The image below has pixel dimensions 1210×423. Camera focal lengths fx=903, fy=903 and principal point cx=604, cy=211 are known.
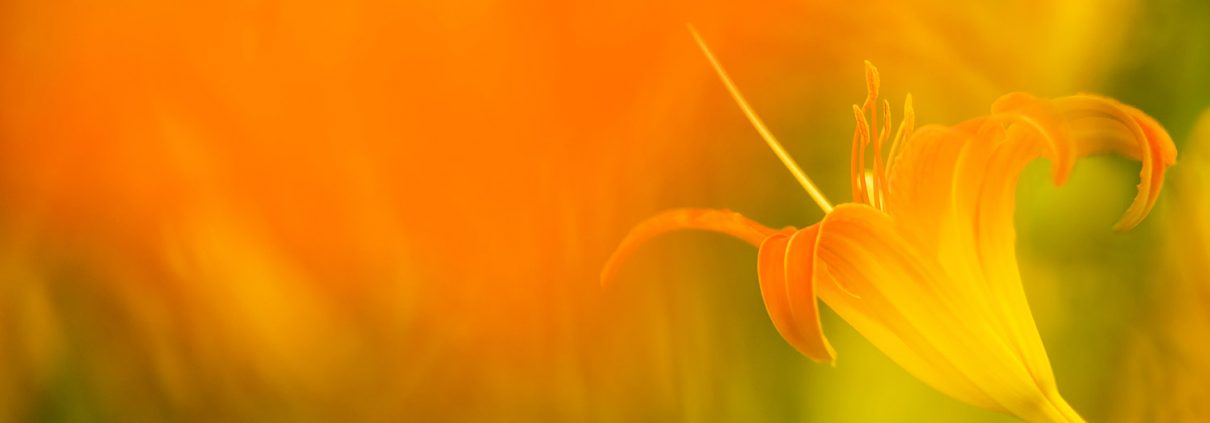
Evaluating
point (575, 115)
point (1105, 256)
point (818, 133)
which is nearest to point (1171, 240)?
point (1105, 256)

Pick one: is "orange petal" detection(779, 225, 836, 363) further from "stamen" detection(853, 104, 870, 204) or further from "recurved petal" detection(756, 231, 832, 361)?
"stamen" detection(853, 104, 870, 204)

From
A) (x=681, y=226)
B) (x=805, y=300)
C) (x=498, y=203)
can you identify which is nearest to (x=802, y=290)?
(x=805, y=300)

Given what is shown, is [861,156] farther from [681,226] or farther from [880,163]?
[681,226]

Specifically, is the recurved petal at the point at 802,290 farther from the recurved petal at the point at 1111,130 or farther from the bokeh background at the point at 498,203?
the recurved petal at the point at 1111,130

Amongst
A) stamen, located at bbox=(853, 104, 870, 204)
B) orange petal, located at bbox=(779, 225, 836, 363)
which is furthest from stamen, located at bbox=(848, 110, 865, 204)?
orange petal, located at bbox=(779, 225, 836, 363)

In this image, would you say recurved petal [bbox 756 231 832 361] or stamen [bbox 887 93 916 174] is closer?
recurved petal [bbox 756 231 832 361]

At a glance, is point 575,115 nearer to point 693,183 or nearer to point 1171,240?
point 693,183
